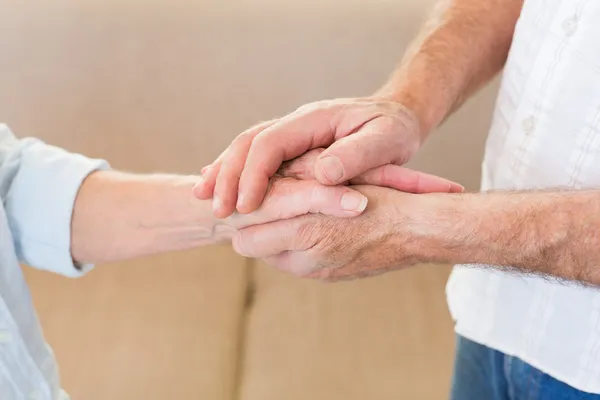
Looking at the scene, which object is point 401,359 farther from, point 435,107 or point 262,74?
point 262,74

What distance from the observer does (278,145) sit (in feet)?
2.51

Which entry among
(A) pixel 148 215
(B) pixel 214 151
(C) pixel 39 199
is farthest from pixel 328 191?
(B) pixel 214 151

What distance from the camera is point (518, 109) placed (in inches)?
31.9

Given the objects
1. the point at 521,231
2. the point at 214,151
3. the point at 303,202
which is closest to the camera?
the point at 521,231

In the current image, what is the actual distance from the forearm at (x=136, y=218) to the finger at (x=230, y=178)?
7 centimetres

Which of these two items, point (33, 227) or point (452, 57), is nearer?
point (33, 227)

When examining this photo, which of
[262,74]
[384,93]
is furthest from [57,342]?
[384,93]

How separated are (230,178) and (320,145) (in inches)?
5.3

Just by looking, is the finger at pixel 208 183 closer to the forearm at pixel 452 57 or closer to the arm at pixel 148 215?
the arm at pixel 148 215

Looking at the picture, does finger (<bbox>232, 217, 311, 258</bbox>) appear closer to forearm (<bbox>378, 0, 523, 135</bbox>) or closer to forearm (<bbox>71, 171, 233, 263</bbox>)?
forearm (<bbox>71, 171, 233, 263</bbox>)

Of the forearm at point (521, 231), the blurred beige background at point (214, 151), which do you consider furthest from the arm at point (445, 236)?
the blurred beige background at point (214, 151)

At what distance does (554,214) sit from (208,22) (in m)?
1.12

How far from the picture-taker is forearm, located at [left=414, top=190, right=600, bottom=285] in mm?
624

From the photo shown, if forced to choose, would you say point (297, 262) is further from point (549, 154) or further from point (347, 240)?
point (549, 154)
